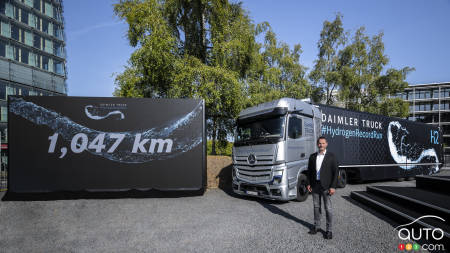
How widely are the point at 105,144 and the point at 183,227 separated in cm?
404

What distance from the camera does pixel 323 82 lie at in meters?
25.4

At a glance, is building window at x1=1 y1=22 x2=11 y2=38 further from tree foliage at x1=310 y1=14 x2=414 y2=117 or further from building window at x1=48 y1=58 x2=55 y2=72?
tree foliage at x1=310 y1=14 x2=414 y2=117

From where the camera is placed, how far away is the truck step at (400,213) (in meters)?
4.90

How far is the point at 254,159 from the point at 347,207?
3.03 m

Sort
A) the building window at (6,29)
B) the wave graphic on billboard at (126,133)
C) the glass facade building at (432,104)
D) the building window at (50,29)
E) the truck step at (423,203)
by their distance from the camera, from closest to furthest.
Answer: the truck step at (423,203) → the wave graphic on billboard at (126,133) → the building window at (6,29) → the building window at (50,29) → the glass facade building at (432,104)

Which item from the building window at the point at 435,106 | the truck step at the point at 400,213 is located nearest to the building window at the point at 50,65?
the truck step at the point at 400,213

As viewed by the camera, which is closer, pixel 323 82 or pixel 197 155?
pixel 197 155

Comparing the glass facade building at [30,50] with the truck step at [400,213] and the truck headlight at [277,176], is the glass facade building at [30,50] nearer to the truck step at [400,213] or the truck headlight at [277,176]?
the truck headlight at [277,176]

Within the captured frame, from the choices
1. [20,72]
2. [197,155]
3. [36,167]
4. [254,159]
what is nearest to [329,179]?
[254,159]

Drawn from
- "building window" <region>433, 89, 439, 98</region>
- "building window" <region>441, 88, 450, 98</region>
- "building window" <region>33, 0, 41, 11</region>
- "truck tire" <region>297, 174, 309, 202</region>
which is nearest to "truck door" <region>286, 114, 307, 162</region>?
"truck tire" <region>297, 174, 309, 202</region>

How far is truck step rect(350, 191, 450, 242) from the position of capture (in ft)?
16.1

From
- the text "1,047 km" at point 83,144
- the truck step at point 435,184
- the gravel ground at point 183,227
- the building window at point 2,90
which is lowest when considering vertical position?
the gravel ground at point 183,227

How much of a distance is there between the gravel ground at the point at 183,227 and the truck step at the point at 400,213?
22cm

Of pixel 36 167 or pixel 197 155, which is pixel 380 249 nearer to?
pixel 197 155
